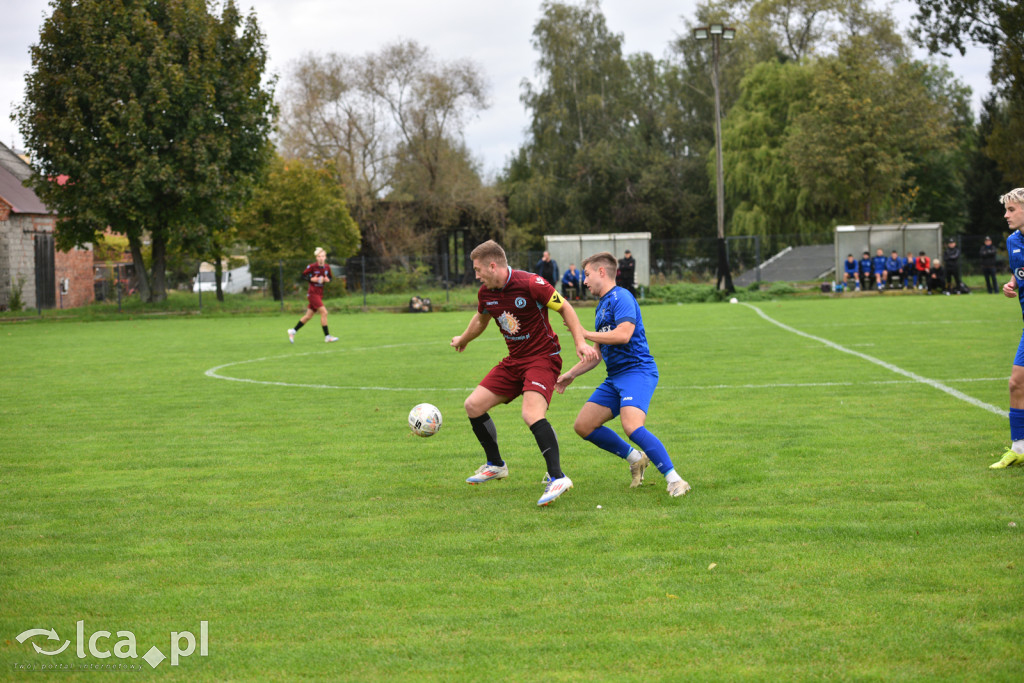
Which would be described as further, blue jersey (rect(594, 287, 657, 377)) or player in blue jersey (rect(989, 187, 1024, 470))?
player in blue jersey (rect(989, 187, 1024, 470))

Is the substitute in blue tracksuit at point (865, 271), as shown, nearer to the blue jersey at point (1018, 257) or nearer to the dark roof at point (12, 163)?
the blue jersey at point (1018, 257)

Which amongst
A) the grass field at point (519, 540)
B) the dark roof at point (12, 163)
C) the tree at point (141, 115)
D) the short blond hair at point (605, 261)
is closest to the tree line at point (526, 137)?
the tree at point (141, 115)

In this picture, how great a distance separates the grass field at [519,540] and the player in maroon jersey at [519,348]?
370 mm

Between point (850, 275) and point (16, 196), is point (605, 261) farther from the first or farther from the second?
point (16, 196)

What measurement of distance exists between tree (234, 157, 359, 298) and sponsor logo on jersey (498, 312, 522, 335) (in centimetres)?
3432

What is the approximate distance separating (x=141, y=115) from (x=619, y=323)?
3004cm

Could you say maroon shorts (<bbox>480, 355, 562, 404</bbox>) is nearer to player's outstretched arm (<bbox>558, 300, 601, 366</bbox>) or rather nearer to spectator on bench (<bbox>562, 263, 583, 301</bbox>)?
player's outstretched arm (<bbox>558, 300, 601, 366</bbox>)

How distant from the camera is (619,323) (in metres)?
6.60

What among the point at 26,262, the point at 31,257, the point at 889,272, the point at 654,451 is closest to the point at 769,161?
the point at 889,272

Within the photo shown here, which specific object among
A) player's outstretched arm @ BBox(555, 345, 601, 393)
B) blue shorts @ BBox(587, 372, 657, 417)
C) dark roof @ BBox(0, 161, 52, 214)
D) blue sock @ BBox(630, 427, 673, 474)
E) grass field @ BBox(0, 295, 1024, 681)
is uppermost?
dark roof @ BBox(0, 161, 52, 214)

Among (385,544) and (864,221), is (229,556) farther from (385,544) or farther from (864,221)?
(864,221)

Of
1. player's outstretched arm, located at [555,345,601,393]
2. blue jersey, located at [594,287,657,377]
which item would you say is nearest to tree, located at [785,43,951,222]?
blue jersey, located at [594,287,657,377]

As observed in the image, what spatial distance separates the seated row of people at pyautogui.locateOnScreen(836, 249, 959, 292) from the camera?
35.7 metres

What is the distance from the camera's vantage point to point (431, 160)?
52.9 m
